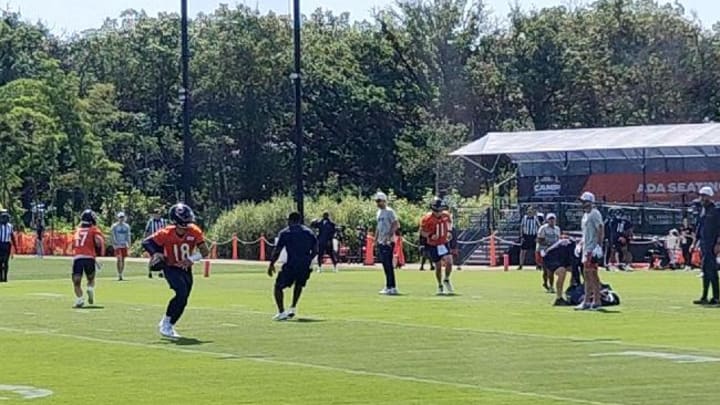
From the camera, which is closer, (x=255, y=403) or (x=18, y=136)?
(x=255, y=403)

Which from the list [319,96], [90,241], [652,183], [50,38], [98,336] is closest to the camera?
[98,336]

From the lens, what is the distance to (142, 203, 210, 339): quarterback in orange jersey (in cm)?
2244

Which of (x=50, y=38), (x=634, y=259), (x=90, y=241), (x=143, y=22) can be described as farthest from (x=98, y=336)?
(x=50, y=38)

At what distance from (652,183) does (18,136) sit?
124 feet

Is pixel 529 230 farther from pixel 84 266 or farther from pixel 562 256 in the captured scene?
pixel 84 266

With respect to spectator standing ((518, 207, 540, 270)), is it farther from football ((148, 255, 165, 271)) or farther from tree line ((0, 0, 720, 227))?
tree line ((0, 0, 720, 227))

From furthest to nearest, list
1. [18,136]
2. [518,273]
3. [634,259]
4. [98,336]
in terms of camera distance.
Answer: [18,136] → [634,259] → [518,273] → [98,336]

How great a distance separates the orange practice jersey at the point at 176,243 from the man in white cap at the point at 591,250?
748cm

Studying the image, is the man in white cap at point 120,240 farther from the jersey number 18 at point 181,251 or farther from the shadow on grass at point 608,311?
the jersey number 18 at point 181,251

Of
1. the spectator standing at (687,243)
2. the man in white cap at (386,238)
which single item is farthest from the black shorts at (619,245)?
the man in white cap at (386,238)

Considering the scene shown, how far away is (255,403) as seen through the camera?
14.9m

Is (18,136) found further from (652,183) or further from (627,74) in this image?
(652,183)

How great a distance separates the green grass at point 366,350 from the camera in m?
15.6

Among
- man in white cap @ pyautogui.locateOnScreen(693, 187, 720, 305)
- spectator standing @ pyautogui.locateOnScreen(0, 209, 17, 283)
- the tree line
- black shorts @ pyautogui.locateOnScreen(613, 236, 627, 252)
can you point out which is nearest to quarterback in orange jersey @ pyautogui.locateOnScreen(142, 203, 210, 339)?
man in white cap @ pyautogui.locateOnScreen(693, 187, 720, 305)
